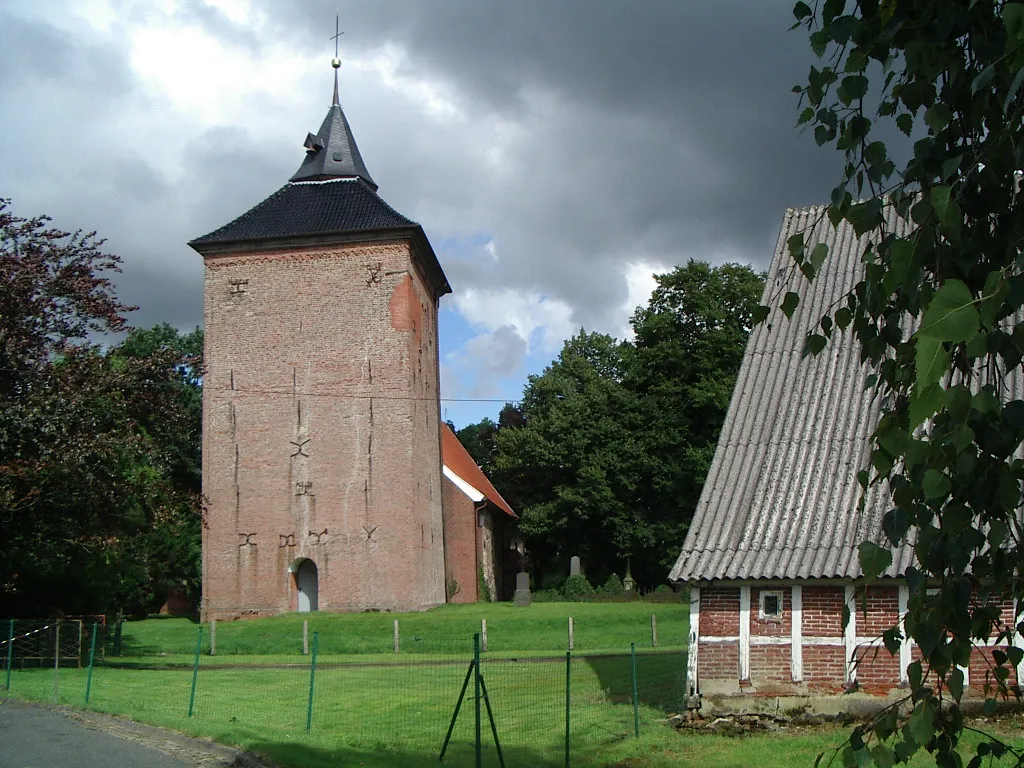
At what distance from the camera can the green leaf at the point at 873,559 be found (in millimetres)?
2146

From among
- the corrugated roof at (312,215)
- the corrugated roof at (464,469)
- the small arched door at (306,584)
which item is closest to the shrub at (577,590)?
the corrugated roof at (464,469)

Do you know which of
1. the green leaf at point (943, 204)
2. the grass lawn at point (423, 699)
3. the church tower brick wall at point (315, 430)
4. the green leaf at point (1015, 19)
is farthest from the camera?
the church tower brick wall at point (315, 430)

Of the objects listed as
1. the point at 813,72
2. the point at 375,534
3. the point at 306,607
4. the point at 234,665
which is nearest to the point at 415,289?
the point at 375,534

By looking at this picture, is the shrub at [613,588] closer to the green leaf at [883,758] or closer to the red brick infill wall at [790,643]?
the red brick infill wall at [790,643]

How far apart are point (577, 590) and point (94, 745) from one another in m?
26.6

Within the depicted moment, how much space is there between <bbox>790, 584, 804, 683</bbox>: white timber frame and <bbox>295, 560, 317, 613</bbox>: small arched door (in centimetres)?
2069

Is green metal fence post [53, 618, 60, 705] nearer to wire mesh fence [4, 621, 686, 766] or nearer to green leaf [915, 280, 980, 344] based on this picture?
wire mesh fence [4, 621, 686, 766]

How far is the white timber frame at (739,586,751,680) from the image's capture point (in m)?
11.8

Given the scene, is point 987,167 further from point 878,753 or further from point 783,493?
point 783,493

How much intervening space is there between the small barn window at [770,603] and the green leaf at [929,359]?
1072 cm

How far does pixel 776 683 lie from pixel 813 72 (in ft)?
33.2

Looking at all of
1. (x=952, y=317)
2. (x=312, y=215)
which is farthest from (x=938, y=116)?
(x=312, y=215)

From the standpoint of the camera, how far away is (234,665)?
65.3 ft

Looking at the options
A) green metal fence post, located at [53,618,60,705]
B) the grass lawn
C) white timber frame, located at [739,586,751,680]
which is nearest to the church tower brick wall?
the grass lawn
